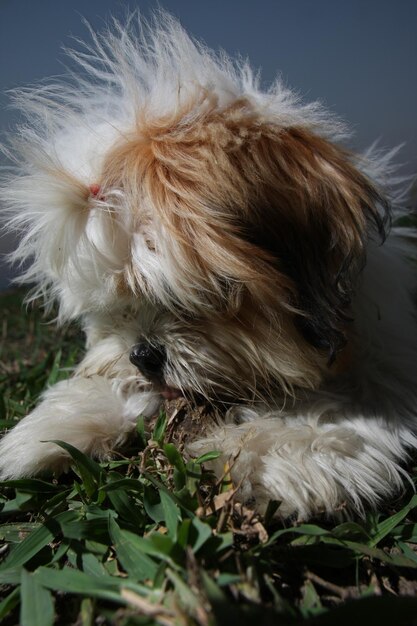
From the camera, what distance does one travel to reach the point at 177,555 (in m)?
1.04

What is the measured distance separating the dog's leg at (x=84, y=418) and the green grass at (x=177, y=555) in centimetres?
6

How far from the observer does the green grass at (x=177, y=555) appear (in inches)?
36.0

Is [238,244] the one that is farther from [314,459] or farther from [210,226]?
[314,459]

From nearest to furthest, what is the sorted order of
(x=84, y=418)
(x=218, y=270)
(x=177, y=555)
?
(x=177, y=555), (x=218, y=270), (x=84, y=418)

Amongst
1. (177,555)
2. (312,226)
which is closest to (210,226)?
(312,226)

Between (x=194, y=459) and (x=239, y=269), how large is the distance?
1.64 ft

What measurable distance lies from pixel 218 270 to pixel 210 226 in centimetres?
11

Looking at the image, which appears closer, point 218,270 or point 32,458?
point 218,270

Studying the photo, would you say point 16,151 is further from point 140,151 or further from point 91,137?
point 140,151

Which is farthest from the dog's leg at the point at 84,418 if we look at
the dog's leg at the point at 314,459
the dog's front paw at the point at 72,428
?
the dog's leg at the point at 314,459

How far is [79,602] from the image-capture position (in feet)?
3.62

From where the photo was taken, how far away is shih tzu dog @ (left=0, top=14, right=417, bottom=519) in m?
1.40

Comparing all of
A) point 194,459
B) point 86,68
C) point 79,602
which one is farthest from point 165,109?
point 79,602

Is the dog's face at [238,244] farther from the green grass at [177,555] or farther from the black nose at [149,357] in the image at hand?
the green grass at [177,555]
